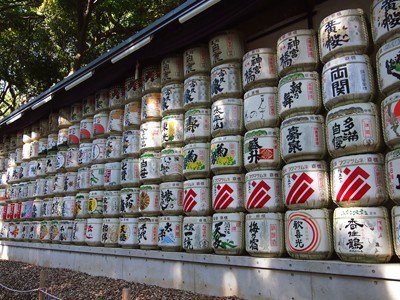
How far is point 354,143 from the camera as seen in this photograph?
379cm

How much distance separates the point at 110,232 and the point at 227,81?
3445mm

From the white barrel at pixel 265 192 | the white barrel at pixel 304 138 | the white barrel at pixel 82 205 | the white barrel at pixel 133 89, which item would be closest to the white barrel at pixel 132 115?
the white barrel at pixel 133 89

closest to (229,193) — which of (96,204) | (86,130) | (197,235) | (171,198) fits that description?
(197,235)

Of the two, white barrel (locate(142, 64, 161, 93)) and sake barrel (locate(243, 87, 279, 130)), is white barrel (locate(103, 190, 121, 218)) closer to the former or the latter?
white barrel (locate(142, 64, 161, 93))

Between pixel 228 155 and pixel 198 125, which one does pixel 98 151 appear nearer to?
pixel 198 125

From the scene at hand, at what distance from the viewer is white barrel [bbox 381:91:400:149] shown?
3535mm

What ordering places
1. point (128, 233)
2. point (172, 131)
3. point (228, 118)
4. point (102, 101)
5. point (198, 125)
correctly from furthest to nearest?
point (102, 101) < point (128, 233) < point (172, 131) < point (198, 125) < point (228, 118)

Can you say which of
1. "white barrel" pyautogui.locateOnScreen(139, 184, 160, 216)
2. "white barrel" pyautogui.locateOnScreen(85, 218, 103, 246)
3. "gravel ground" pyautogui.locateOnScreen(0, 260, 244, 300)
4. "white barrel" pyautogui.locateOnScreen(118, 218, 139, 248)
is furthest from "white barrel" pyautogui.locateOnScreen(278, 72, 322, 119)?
"white barrel" pyautogui.locateOnScreen(85, 218, 103, 246)

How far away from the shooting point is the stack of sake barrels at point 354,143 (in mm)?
3613

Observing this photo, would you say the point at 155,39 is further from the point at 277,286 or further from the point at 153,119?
the point at 277,286

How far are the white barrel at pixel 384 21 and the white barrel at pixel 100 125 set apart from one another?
5.27 m

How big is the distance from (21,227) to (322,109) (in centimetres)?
828

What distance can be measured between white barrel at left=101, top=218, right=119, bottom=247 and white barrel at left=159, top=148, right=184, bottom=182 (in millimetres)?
1536

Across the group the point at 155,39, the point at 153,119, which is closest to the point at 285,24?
the point at 155,39
